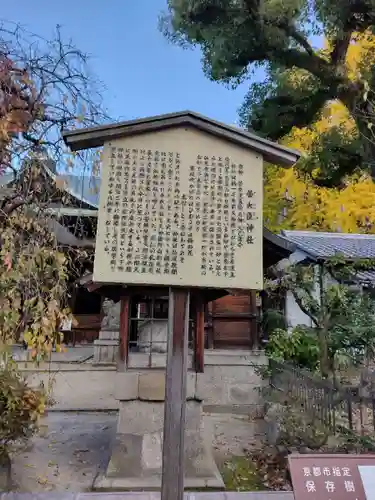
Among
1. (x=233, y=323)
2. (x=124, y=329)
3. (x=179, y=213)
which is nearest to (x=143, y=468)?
(x=124, y=329)

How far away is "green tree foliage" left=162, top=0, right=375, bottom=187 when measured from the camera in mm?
8664

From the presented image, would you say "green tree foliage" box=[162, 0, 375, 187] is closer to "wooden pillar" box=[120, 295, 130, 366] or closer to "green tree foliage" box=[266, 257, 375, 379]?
"green tree foliage" box=[266, 257, 375, 379]

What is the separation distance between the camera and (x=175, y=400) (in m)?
3.84

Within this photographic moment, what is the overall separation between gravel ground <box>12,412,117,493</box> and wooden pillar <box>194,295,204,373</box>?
2.08 m

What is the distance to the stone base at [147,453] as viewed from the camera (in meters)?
5.49

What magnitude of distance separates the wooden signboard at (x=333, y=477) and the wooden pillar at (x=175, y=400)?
1.13m

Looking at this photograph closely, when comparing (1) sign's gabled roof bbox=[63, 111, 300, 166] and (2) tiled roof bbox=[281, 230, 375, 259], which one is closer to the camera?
(1) sign's gabled roof bbox=[63, 111, 300, 166]

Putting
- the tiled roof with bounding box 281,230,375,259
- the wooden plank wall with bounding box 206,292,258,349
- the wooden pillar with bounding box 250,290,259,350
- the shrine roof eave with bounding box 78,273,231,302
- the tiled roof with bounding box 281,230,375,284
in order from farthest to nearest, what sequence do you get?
the tiled roof with bounding box 281,230,375,259
the tiled roof with bounding box 281,230,375,284
the wooden plank wall with bounding box 206,292,258,349
the wooden pillar with bounding box 250,290,259,350
the shrine roof eave with bounding box 78,273,231,302

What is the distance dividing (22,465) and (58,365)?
4.96m

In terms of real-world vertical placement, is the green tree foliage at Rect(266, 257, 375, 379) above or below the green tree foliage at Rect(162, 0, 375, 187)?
below

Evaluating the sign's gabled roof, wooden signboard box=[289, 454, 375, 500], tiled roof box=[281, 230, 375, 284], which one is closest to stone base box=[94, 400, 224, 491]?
wooden signboard box=[289, 454, 375, 500]

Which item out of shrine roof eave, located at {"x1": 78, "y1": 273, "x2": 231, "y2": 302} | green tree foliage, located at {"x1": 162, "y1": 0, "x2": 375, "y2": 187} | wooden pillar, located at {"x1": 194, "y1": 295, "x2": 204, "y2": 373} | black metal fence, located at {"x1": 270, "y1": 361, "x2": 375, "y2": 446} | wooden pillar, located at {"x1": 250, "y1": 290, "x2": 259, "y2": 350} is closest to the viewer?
black metal fence, located at {"x1": 270, "y1": 361, "x2": 375, "y2": 446}

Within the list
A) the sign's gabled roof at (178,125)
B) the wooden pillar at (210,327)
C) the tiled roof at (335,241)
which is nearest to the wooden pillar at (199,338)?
the sign's gabled roof at (178,125)

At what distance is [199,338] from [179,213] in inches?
149
